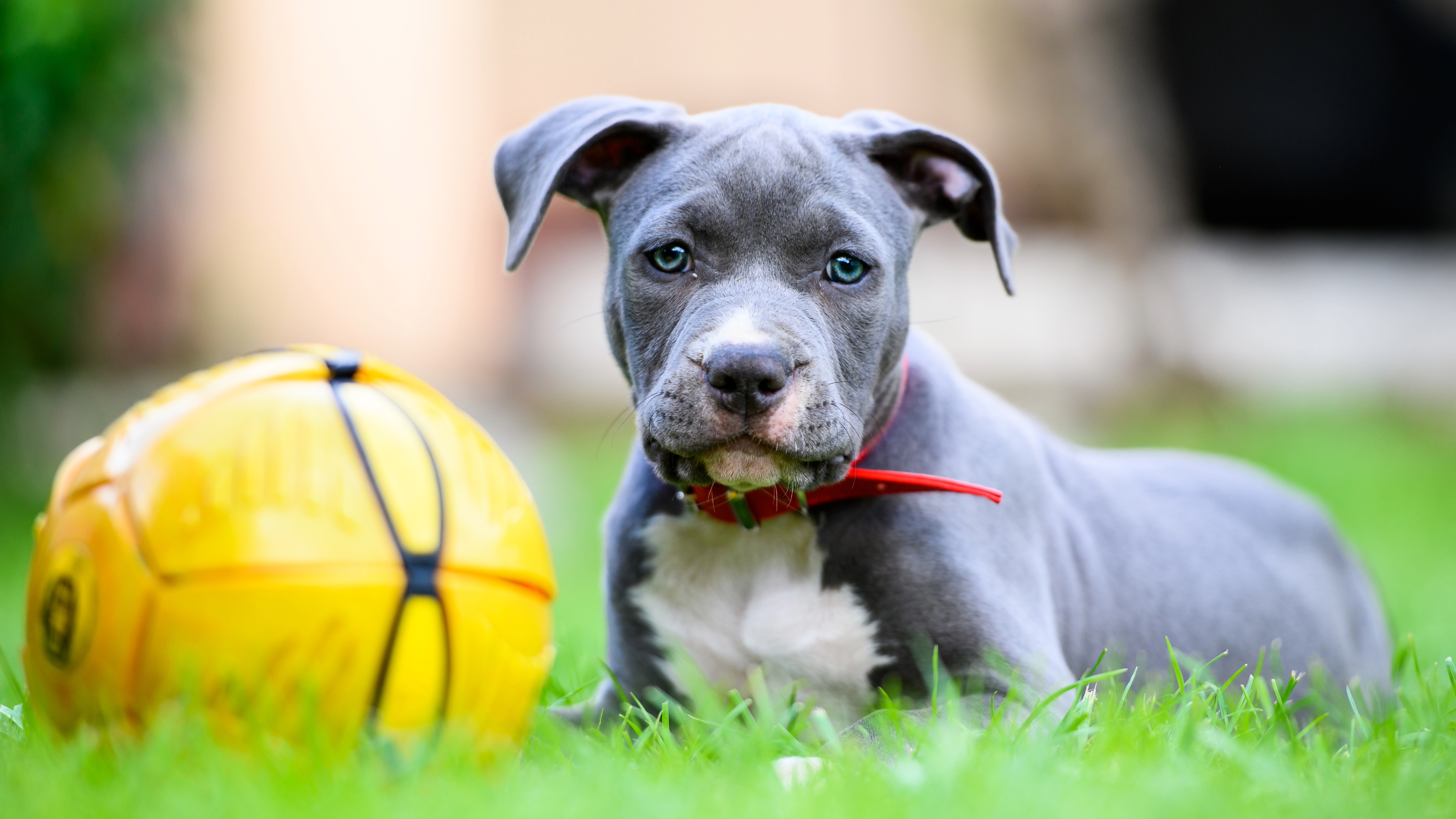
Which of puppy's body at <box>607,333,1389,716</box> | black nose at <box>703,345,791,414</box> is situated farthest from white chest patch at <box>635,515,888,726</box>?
black nose at <box>703,345,791,414</box>

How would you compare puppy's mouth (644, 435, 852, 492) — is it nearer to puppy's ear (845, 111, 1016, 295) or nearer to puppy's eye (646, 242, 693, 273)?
puppy's eye (646, 242, 693, 273)

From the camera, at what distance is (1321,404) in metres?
12.1

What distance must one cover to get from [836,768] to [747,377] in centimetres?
82

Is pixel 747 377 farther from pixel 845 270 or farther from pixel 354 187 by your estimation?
pixel 354 187

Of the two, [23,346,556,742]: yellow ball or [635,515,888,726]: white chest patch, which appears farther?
[635,515,888,726]: white chest patch

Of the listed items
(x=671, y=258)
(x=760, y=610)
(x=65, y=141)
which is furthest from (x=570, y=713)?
(x=65, y=141)

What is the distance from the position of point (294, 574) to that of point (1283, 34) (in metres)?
14.0

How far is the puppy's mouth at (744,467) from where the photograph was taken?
9.80 ft

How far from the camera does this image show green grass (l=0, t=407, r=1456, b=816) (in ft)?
7.35

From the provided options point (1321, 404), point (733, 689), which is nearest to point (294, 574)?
point (733, 689)

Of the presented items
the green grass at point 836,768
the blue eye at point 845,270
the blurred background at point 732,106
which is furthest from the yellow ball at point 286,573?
the blurred background at point 732,106

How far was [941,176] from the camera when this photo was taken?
3.68 metres

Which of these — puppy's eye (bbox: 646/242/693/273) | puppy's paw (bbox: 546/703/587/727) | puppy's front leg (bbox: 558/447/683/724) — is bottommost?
puppy's paw (bbox: 546/703/587/727)

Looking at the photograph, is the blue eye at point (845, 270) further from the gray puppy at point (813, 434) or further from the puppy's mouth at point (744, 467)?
the puppy's mouth at point (744, 467)
